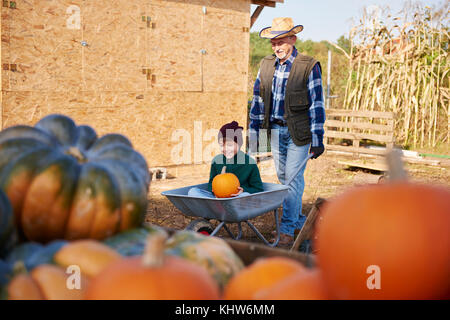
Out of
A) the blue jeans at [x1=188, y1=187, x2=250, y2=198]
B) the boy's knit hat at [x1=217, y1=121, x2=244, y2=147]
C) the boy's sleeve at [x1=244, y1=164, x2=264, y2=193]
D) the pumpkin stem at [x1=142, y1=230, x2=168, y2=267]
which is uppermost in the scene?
the boy's knit hat at [x1=217, y1=121, x2=244, y2=147]

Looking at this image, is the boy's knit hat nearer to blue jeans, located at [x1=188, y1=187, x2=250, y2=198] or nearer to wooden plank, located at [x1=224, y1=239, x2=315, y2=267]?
blue jeans, located at [x1=188, y1=187, x2=250, y2=198]

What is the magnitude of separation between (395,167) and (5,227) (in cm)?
86

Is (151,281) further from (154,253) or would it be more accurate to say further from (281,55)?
(281,55)

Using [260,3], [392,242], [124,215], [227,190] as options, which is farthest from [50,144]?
[260,3]

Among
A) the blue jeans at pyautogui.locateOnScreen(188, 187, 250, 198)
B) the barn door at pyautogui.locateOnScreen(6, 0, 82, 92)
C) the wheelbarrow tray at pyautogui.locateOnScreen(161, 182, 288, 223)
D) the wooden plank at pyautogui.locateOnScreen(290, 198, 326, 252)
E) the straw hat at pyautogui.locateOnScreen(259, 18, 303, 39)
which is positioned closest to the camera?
the wooden plank at pyautogui.locateOnScreen(290, 198, 326, 252)

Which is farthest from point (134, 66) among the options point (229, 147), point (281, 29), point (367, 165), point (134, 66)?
point (367, 165)

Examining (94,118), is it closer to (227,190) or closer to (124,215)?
(227,190)

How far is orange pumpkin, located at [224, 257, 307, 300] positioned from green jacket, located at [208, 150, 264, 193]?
3.69m

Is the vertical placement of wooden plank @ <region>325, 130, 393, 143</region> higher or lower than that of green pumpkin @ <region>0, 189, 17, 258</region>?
lower

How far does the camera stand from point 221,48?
30.1ft

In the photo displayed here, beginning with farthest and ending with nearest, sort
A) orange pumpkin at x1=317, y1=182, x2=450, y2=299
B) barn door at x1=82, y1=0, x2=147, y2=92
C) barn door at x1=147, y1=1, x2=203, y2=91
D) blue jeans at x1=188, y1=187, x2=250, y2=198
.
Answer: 1. barn door at x1=147, y1=1, x2=203, y2=91
2. barn door at x1=82, y1=0, x2=147, y2=92
3. blue jeans at x1=188, y1=187, x2=250, y2=198
4. orange pumpkin at x1=317, y1=182, x2=450, y2=299

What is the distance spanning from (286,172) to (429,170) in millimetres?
6196

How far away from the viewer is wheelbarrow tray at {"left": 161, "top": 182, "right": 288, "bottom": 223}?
13.3ft

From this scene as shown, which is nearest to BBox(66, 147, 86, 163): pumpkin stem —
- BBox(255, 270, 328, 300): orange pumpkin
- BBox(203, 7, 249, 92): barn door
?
BBox(255, 270, 328, 300): orange pumpkin
